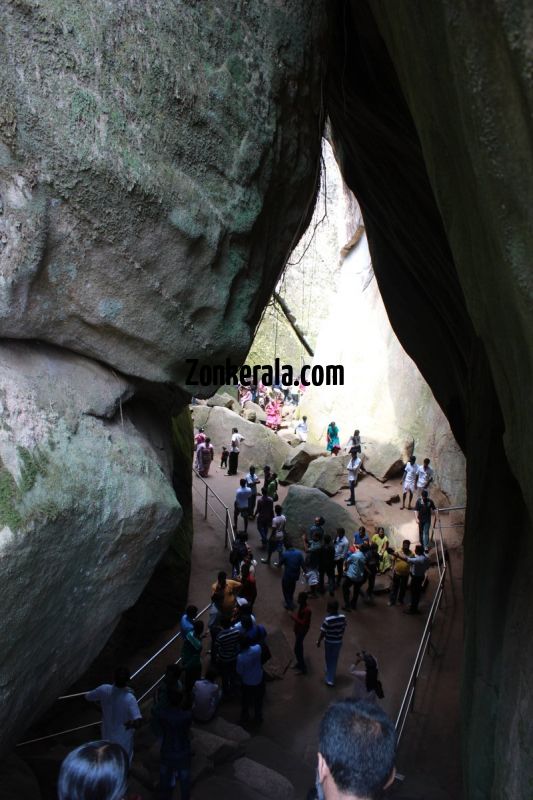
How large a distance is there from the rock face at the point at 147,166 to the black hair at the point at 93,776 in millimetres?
2219

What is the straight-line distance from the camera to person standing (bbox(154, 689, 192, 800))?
444 cm

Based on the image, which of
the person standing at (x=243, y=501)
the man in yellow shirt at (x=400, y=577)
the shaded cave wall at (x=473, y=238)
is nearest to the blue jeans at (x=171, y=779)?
the shaded cave wall at (x=473, y=238)

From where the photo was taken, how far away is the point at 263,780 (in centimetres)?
503

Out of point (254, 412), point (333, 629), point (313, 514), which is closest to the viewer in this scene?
point (333, 629)

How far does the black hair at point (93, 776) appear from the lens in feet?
7.50

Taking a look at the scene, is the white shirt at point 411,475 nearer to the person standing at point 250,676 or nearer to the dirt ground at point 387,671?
the dirt ground at point 387,671

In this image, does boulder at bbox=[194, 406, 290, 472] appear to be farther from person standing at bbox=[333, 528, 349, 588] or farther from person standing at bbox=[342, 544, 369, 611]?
person standing at bbox=[342, 544, 369, 611]

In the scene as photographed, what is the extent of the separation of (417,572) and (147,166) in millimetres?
6495

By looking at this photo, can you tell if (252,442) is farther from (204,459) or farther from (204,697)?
(204,697)


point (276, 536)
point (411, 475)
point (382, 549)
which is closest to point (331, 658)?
point (382, 549)

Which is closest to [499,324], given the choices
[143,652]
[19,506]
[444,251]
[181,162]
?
[181,162]

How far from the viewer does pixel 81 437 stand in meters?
3.76

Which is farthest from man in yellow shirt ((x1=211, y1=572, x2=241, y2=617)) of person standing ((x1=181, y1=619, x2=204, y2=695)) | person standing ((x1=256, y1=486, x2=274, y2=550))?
person standing ((x1=256, y1=486, x2=274, y2=550))

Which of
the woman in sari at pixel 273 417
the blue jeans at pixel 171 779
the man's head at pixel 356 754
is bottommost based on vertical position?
the blue jeans at pixel 171 779
